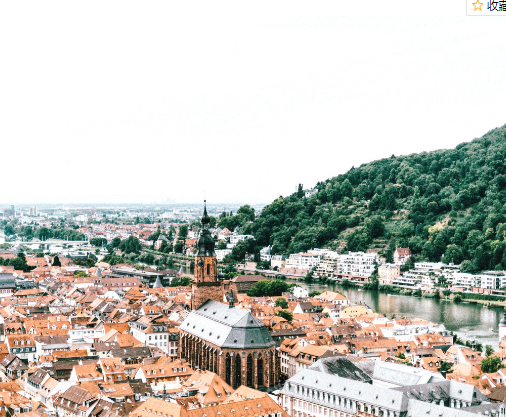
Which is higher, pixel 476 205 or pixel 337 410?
pixel 476 205

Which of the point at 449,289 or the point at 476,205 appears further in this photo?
the point at 476,205

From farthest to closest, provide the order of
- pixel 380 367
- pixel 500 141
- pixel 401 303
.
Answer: pixel 500 141 < pixel 401 303 < pixel 380 367

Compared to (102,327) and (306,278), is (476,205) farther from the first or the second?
(102,327)

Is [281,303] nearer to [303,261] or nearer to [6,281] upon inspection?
[6,281]

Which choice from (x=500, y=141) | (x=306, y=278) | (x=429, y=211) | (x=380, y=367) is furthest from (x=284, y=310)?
(x=500, y=141)

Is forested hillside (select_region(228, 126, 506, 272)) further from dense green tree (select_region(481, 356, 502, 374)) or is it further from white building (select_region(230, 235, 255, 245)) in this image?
dense green tree (select_region(481, 356, 502, 374))

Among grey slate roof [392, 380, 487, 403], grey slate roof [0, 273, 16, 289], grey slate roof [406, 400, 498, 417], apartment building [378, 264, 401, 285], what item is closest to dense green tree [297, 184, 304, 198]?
apartment building [378, 264, 401, 285]

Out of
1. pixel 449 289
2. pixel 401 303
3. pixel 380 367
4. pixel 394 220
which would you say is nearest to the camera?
pixel 380 367
